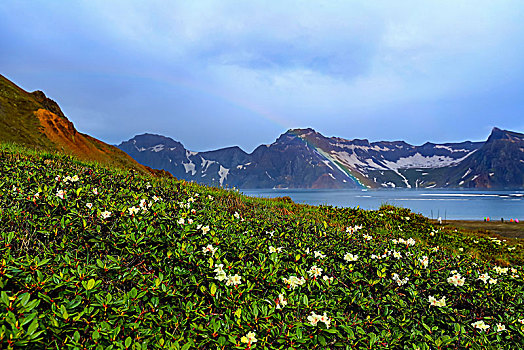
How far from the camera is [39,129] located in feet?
69.3

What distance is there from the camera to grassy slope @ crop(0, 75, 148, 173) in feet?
64.0

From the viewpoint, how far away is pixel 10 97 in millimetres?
22422

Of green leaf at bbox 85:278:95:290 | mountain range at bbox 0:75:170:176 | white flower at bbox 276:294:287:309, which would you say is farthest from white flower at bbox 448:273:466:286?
mountain range at bbox 0:75:170:176

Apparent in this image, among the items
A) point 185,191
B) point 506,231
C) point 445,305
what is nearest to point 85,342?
point 445,305

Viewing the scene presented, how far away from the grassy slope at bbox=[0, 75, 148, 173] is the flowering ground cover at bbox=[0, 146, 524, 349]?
1505 cm

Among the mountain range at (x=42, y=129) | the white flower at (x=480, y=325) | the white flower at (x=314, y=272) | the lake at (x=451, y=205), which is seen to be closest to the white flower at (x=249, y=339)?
the white flower at (x=314, y=272)

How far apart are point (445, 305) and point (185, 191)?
6362 mm

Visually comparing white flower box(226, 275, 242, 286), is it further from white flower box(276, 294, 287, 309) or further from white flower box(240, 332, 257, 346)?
white flower box(240, 332, 257, 346)

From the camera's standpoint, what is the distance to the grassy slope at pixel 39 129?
768 inches

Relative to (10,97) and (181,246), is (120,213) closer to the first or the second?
(181,246)

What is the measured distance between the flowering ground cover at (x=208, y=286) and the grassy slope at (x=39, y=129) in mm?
15052

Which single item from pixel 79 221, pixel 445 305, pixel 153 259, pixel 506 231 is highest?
pixel 79 221

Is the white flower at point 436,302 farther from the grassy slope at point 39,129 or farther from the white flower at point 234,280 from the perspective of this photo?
the grassy slope at point 39,129

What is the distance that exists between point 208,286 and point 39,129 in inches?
954
